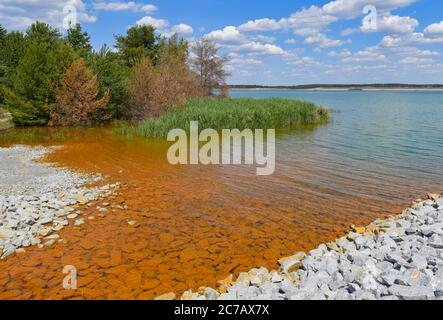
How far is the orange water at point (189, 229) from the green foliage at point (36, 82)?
16.7 metres

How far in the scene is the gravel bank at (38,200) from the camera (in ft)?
25.5

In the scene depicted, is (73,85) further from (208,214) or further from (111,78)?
(208,214)

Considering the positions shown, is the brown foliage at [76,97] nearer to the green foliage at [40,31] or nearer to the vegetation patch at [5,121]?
the vegetation patch at [5,121]

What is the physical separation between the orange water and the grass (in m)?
10.2

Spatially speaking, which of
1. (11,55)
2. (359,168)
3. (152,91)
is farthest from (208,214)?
(11,55)

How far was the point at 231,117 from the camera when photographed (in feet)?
92.0

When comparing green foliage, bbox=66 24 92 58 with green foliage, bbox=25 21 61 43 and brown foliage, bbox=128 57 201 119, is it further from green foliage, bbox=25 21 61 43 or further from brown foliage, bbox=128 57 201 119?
brown foliage, bbox=128 57 201 119

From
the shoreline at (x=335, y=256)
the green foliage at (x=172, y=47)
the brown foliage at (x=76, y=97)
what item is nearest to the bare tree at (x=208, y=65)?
the green foliage at (x=172, y=47)

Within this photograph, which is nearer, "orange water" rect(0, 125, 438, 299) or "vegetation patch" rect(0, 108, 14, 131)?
"orange water" rect(0, 125, 438, 299)

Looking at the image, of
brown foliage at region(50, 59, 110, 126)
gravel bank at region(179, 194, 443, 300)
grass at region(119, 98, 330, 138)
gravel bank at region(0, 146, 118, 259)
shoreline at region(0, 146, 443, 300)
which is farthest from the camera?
brown foliage at region(50, 59, 110, 126)

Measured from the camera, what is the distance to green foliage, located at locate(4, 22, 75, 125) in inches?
1081

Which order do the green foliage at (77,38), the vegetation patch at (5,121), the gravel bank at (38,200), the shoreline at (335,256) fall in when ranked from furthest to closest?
the green foliage at (77,38)
the vegetation patch at (5,121)
the gravel bank at (38,200)
the shoreline at (335,256)

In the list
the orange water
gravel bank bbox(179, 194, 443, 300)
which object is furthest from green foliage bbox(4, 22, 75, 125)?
gravel bank bbox(179, 194, 443, 300)
